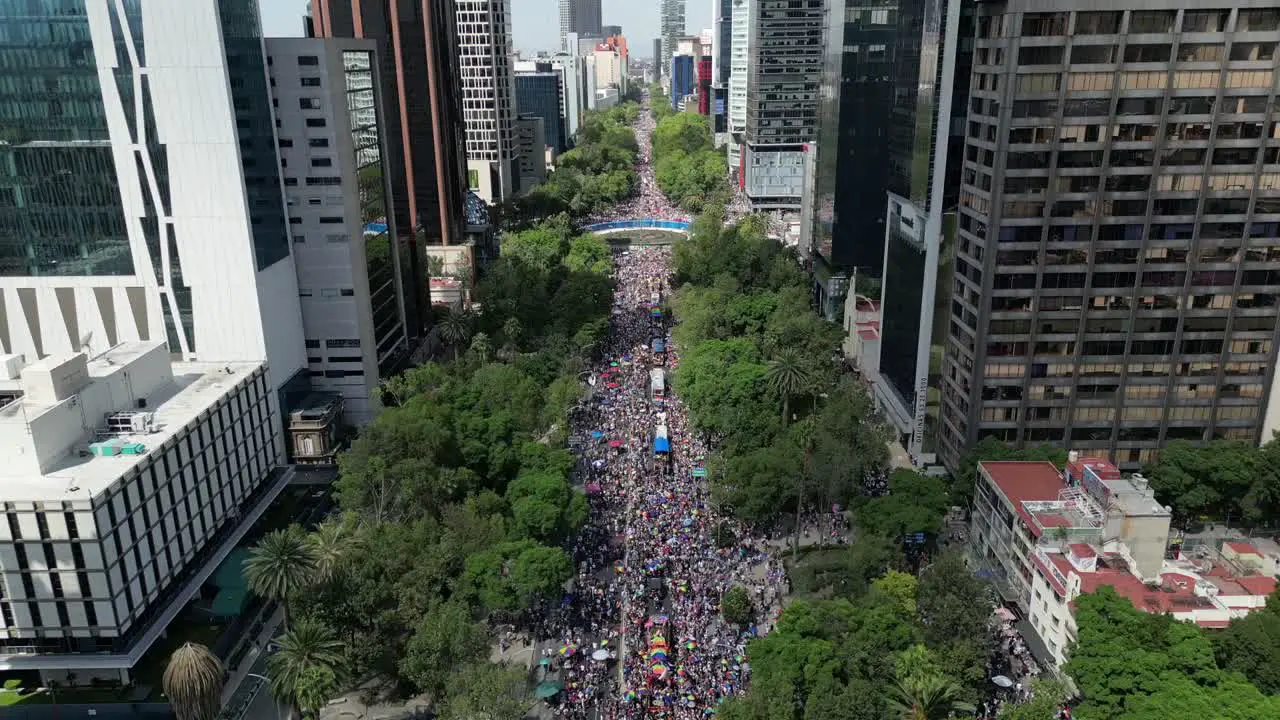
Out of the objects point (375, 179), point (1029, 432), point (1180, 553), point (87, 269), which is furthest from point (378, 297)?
point (1180, 553)

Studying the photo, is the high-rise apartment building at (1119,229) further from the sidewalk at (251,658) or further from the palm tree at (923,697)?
the sidewalk at (251,658)

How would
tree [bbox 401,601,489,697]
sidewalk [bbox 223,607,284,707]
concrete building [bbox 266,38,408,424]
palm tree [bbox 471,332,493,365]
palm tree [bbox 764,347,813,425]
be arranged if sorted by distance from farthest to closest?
palm tree [bbox 471,332,493,365] → palm tree [bbox 764,347,813,425] → concrete building [bbox 266,38,408,424] → sidewalk [bbox 223,607,284,707] → tree [bbox 401,601,489,697]

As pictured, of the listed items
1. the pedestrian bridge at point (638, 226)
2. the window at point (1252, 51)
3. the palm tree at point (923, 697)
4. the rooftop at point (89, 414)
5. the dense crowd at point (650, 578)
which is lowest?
the dense crowd at point (650, 578)

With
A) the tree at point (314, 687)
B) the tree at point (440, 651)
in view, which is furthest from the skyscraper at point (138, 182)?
the tree at point (440, 651)

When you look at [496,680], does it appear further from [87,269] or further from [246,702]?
[87,269]

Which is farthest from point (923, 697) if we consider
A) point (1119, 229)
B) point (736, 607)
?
point (1119, 229)

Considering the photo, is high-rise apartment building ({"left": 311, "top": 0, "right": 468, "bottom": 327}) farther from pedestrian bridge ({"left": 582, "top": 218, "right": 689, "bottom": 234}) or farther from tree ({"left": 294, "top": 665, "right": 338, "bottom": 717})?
pedestrian bridge ({"left": 582, "top": 218, "right": 689, "bottom": 234})

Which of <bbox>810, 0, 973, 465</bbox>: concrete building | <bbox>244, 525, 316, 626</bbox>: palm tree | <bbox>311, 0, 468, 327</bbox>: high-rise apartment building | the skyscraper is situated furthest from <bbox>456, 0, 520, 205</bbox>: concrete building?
<bbox>244, 525, 316, 626</bbox>: palm tree
